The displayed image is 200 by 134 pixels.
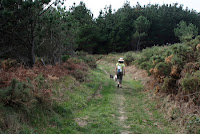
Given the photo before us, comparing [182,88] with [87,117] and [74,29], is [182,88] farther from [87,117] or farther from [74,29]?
[74,29]

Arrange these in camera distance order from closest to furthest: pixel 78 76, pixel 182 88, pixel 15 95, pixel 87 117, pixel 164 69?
1. pixel 15 95
2. pixel 87 117
3. pixel 182 88
4. pixel 164 69
5. pixel 78 76

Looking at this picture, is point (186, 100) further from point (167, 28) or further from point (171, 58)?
point (167, 28)

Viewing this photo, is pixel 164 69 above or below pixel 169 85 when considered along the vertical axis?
above

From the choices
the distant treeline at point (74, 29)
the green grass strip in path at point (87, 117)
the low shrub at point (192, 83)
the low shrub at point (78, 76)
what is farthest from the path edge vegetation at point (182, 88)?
the distant treeline at point (74, 29)

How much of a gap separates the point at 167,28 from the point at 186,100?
192 feet

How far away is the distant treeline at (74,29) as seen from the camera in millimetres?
12461

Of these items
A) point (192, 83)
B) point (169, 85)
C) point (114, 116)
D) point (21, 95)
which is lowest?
point (114, 116)

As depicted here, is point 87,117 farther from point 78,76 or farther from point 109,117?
point 78,76

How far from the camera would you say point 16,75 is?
8375 mm

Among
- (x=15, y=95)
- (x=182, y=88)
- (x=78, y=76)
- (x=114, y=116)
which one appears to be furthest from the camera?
(x=78, y=76)

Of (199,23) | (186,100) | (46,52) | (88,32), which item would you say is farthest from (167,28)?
(186,100)

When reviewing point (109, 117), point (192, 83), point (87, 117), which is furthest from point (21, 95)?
point (192, 83)

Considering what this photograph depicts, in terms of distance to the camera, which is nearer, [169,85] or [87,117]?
[87,117]

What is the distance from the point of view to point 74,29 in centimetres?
2380
